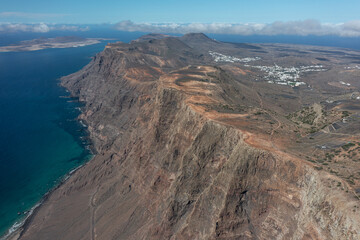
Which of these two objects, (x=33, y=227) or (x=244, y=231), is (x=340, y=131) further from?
(x=33, y=227)

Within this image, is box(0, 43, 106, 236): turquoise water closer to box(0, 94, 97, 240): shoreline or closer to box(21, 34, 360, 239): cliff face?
box(0, 94, 97, 240): shoreline

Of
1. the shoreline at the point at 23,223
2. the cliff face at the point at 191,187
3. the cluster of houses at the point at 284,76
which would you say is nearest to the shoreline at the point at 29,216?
the shoreline at the point at 23,223

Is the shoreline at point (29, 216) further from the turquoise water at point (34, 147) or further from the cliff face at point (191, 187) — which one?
the turquoise water at point (34, 147)

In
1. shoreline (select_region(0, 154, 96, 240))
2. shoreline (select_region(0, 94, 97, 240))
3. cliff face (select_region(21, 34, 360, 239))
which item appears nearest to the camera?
cliff face (select_region(21, 34, 360, 239))

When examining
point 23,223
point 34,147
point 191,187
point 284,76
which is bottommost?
point 23,223

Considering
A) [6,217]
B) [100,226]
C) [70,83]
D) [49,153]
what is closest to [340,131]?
[100,226]

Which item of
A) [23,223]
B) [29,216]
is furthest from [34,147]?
[23,223]

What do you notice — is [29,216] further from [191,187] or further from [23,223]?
[191,187]

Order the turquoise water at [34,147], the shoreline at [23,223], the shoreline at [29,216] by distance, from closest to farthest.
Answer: the shoreline at [23,223], the shoreline at [29,216], the turquoise water at [34,147]

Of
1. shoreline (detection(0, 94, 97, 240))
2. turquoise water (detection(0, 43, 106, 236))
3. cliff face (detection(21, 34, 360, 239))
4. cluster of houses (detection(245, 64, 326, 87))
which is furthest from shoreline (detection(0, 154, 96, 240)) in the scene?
cluster of houses (detection(245, 64, 326, 87))

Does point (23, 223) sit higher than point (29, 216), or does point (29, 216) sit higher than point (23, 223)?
point (29, 216)
